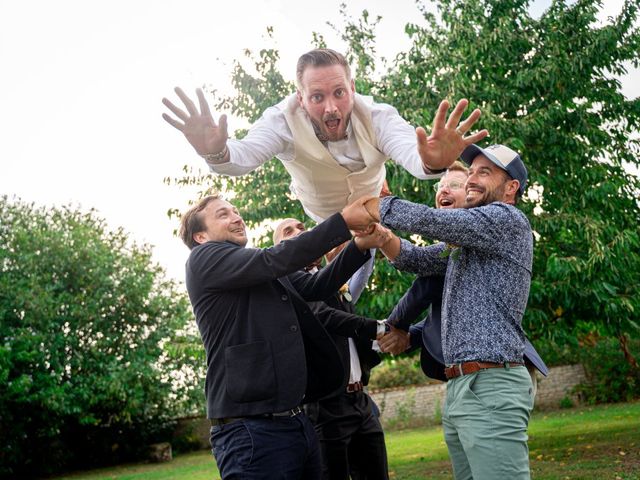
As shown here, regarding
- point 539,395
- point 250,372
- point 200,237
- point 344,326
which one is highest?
point 200,237

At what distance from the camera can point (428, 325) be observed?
381cm

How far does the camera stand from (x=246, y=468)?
3.44m

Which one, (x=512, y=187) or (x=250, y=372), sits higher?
(x=512, y=187)

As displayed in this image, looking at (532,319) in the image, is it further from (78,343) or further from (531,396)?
(78,343)

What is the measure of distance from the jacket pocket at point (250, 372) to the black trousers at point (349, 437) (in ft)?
4.70

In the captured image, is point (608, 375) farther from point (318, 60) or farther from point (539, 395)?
point (318, 60)

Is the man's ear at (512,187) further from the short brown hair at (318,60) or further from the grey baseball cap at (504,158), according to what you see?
the short brown hair at (318,60)

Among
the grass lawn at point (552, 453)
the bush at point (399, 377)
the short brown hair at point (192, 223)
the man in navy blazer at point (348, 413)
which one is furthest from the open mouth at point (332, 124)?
the bush at point (399, 377)

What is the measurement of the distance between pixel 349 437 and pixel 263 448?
156 cm

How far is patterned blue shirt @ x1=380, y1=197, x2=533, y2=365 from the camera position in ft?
10.6

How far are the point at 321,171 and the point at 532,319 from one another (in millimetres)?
6375

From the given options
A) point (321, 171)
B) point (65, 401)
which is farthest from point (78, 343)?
Result: point (321, 171)

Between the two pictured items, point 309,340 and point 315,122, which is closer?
point 309,340

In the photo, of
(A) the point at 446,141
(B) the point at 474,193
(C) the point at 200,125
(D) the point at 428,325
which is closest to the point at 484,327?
(D) the point at 428,325
